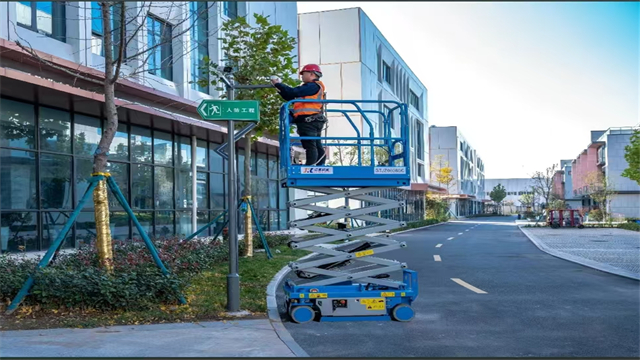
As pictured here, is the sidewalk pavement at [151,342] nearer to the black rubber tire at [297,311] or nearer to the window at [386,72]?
the black rubber tire at [297,311]

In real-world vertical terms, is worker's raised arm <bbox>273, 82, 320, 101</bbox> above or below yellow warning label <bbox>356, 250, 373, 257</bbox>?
above

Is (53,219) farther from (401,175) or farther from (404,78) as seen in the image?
(404,78)

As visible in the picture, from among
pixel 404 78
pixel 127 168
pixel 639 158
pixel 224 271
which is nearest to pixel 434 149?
pixel 404 78

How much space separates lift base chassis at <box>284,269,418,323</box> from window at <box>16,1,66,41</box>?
10.3m

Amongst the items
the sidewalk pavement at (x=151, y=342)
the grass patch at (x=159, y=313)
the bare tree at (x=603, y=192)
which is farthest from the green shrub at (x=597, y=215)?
the sidewalk pavement at (x=151, y=342)

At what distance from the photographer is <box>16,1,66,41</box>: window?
49.4ft

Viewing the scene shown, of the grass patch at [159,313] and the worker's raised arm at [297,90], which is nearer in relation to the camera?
the grass patch at [159,313]

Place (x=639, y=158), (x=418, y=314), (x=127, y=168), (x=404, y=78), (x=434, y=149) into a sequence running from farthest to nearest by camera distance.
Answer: (x=434, y=149) → (x=404, y=78) → (x=639, y=158) → (x=127, y=168) → (x=418, y=314)

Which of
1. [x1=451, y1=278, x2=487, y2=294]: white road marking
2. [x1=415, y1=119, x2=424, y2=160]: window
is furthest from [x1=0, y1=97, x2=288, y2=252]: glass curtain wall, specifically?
[x1=415, y1=119, x2=424, y2=160]: window

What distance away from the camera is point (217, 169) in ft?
84.7

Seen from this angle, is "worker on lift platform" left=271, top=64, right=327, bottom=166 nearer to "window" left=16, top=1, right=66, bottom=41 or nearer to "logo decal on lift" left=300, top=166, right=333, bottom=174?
"logo decal on lift" left=300, top=166, right=333, bottom=174

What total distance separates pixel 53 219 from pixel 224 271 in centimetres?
668

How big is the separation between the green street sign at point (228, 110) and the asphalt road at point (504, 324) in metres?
3.07

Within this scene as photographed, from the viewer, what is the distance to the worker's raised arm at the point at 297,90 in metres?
8.34
